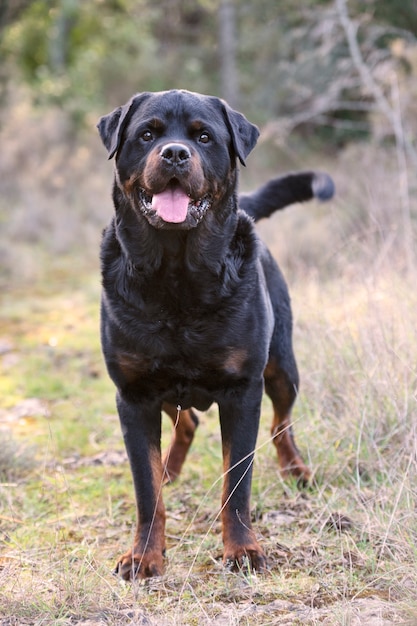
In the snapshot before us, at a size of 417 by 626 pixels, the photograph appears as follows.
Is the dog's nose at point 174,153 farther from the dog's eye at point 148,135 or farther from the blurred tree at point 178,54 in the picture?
the blurred tree at point 178,54

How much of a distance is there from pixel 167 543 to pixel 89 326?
3890 millimetres

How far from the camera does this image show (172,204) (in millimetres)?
2955

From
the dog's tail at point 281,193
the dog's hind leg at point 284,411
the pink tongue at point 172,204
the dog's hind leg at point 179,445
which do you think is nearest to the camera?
the pink tongue at point 172,204

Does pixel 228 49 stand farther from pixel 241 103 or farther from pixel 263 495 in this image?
pixel 263 495

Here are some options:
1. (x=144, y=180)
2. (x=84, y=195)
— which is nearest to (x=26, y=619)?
(x=144, y=180)

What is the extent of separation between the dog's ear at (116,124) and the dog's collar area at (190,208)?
0.23m

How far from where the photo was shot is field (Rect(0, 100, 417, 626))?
8.35 feet

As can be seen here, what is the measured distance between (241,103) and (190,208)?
52.0ft

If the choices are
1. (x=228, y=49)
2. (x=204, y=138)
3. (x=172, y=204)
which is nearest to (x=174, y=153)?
(x=172, y=204)

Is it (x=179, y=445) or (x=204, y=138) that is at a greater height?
(x=204, y=138)

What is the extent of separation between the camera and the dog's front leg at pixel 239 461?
9.82 feet

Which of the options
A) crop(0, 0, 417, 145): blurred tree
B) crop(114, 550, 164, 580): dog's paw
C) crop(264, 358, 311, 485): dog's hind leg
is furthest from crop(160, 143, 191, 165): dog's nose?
crop(0, 0, 417, 145): blurred tree

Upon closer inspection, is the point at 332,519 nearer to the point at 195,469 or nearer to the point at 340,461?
the point at 340,461

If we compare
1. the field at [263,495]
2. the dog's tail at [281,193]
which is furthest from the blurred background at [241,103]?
the field at [263,495]
